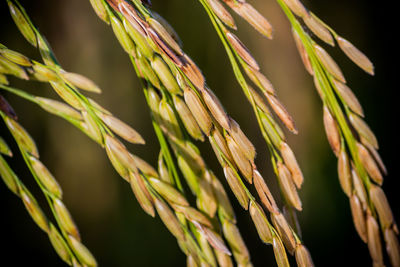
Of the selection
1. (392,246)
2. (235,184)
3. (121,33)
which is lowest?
(392,246)

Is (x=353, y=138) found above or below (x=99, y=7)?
below

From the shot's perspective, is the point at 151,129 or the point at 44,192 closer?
the point at 44,192

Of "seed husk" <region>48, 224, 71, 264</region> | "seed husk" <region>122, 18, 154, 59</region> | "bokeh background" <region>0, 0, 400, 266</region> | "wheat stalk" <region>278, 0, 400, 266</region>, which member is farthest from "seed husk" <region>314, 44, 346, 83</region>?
"bokeh background" <region>0, 0, 400, 266</region>

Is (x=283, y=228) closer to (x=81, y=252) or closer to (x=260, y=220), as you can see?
(x=260, y=220)

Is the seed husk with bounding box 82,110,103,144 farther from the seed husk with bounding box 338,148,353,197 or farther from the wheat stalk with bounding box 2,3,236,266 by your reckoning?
the seed husk with bounding box 338,148,353,197

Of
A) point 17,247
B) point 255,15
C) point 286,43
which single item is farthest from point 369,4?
point 17,247

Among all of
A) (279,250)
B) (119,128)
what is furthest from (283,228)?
(119,128)

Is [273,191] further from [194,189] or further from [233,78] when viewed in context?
[194,189]

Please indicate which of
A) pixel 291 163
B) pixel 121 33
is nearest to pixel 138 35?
pixel 121 33
